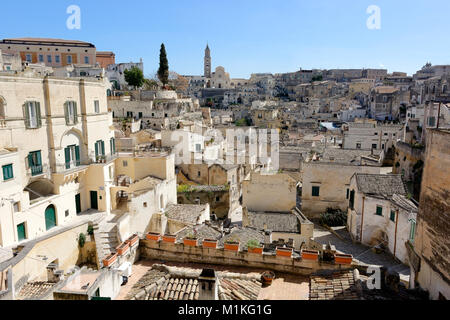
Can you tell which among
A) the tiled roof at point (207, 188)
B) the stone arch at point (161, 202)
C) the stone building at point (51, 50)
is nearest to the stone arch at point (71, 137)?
the stone arch at point (161, 202)

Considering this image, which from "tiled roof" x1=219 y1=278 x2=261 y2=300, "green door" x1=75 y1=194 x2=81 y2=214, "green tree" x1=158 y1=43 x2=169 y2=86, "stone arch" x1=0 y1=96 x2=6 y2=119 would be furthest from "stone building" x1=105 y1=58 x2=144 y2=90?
"tiled roof" x1=219 y1=278 x2=261 y2=300

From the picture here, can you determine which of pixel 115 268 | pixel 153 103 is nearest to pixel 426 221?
pixel 115 268

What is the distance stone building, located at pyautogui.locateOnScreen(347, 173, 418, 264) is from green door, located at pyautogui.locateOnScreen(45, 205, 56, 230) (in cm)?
1911

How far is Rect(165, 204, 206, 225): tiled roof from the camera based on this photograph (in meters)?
22.5

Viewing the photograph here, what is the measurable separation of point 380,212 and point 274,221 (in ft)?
22.1

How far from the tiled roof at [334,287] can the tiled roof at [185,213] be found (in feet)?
41.0

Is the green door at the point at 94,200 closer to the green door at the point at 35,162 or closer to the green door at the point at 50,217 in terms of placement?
the green door at the point at 50,217

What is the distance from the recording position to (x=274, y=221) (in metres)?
22.6

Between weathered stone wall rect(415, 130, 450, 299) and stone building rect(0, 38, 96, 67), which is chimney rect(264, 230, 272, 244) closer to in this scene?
weathered stone wall rect(415, 130, 450, 299)

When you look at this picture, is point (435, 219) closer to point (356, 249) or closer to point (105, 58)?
point (356, 249)

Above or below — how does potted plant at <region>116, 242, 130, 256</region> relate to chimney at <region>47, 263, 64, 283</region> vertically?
above

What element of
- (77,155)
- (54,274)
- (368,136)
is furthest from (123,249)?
(368,136)

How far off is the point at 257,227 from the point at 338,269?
1117 cm
